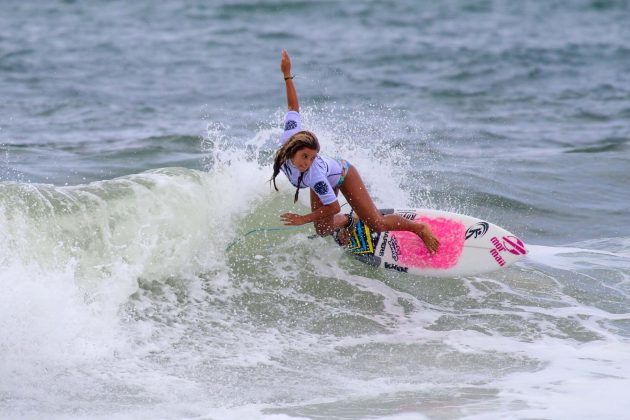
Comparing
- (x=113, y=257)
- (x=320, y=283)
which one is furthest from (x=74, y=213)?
(x=320, y=283)

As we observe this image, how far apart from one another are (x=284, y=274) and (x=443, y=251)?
4.51 ft

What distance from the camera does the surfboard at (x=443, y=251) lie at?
7.68 metres

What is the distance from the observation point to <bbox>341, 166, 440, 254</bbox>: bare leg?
711 centimetres

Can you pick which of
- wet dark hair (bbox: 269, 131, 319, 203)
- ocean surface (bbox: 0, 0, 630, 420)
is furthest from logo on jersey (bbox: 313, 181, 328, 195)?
ocean surface (bbox: 0, 0, 630, 420)

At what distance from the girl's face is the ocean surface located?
120 cm

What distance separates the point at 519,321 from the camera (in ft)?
22.5

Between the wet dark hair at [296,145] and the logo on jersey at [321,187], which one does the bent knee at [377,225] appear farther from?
the wet dark hair at [296,145]

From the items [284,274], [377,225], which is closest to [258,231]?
[284,274]

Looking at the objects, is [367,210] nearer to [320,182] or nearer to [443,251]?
[320,182]

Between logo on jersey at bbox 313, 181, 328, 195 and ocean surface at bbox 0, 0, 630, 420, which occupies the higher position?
logo on jersey at bbox 313, 181, 328, 195

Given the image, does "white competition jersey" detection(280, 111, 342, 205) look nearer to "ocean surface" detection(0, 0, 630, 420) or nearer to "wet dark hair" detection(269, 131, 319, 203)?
"wet dark hair" detection(269, 131, 319, 203)


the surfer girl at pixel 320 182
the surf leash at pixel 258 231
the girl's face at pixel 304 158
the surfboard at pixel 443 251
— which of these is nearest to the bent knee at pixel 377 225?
the surfer girl at pixel 320 182

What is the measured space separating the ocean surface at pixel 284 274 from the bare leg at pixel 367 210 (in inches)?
22.9

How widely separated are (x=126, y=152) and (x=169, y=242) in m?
5.03
